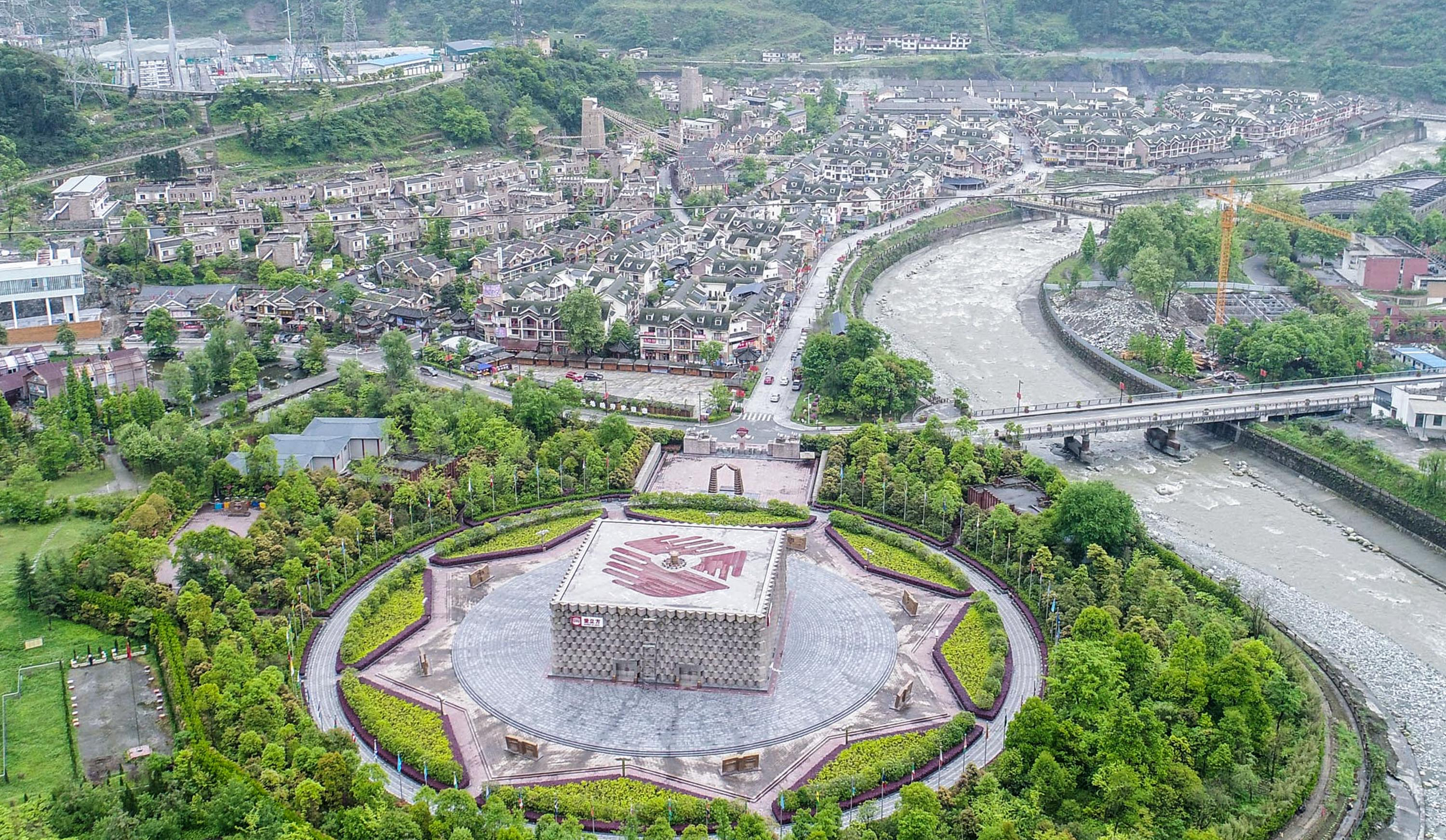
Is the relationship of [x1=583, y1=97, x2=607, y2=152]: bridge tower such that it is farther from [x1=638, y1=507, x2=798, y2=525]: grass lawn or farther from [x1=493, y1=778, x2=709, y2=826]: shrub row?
[x1=493, y1=778, x2=709, y2=826]: shrub row

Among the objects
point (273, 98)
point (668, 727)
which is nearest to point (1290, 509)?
point (668, 727)

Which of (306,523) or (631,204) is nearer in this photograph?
(306,523)

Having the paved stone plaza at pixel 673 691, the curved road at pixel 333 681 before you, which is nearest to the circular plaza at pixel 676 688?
the paved stone plaza at pixel 673 691

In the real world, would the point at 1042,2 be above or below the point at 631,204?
above

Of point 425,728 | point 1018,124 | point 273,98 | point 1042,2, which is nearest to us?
point 425,728

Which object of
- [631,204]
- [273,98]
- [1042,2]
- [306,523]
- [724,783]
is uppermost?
[1042,2]

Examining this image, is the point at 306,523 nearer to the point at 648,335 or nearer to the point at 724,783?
the point at 724,783

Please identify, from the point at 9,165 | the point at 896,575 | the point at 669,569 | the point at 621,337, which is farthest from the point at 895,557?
the point at 9,165

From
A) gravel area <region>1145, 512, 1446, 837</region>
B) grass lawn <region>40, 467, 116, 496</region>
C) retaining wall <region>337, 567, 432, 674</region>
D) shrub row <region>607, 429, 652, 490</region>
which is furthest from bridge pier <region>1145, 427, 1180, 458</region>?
grass lawn <region>40, 467, 116, 496</region>

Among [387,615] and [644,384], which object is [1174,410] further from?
[387,615]
